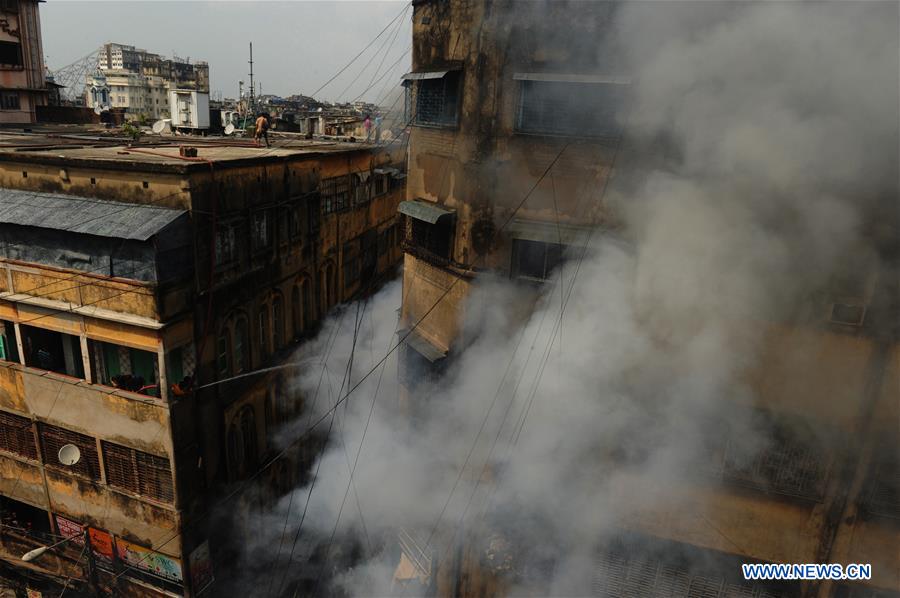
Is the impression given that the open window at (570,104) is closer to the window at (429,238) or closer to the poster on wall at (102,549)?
the window at (429,238)

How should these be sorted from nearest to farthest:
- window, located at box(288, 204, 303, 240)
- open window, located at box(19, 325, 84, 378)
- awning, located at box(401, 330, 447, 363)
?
awning, located at box(401, 330, 447, 363) < open window, located at box(19, 325, 84, 378) < window, located at box(288, 204, 303, 240)

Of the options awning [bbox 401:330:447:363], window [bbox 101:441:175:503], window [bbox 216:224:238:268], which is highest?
window [bbox 216:224:238:268]

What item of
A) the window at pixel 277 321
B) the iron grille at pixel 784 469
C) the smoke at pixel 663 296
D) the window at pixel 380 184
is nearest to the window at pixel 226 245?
the window at pixel 277 321

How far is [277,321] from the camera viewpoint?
13.3 m

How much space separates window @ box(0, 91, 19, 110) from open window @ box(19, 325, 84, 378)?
2472 centimetres

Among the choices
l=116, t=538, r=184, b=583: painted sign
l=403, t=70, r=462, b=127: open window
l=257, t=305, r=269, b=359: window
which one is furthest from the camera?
l=257, t=305, r=269, b=359: window

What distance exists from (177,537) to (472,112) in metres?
9.37

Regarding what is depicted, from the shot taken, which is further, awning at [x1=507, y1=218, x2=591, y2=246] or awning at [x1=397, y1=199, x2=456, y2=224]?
awning at [x1=397, y1=199, x2=456, y2=224]

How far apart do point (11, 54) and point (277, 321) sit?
85.5 ft

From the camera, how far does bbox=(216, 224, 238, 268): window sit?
33.7 ft

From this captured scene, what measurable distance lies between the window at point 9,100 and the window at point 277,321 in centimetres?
2511

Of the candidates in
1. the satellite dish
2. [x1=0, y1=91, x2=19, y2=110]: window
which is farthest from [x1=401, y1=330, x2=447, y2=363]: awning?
[x1=0, y1=91, x2=19, y2=110]: window

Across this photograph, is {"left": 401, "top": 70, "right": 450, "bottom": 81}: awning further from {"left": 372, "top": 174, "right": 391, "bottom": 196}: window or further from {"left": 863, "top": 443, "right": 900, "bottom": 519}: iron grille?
{"left": 372, "top": 174, "right": 391, "bottom": 196}: window

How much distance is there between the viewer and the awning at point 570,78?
6797mm
